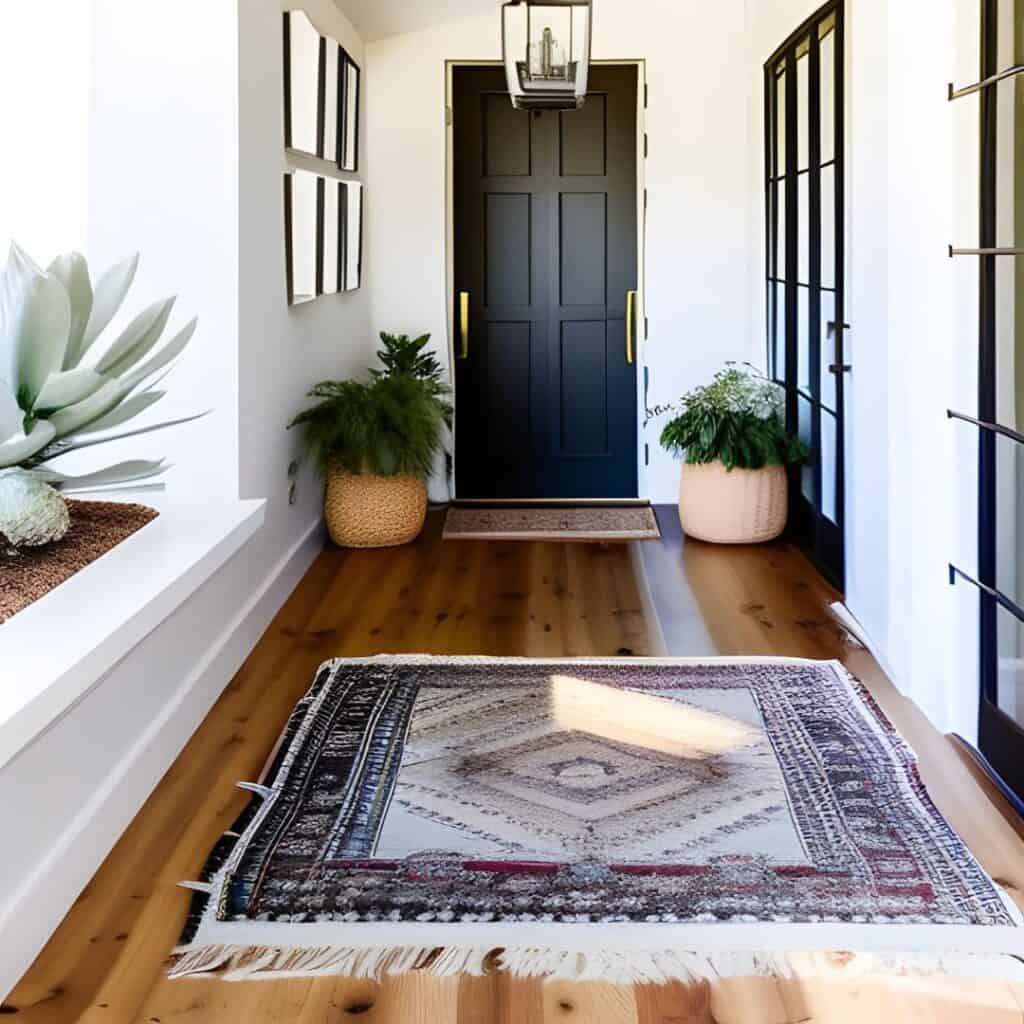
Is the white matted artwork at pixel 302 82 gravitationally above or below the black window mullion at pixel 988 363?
above

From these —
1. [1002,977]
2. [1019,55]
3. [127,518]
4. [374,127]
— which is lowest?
[1002,977]

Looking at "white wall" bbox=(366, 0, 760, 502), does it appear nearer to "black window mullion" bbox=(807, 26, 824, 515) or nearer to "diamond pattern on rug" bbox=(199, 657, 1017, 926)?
"black window mullion" bbox=(807, 26, 824, 515)

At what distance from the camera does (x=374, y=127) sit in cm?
661

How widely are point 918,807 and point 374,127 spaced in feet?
15.7

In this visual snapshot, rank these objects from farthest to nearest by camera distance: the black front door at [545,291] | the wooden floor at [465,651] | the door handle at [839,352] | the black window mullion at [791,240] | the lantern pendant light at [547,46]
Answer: the black front door at [545,291]
the black window mullion at [791,240]
the door handle at [839,352]
the lantern pendant light at [547,46]
the wooden floor at [465,651]

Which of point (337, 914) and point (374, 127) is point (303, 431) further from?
point (337, 914)

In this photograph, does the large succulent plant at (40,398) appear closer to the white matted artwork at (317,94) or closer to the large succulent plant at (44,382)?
the large succulent plant at (44,382)

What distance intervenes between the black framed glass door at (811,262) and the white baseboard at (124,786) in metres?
2.10

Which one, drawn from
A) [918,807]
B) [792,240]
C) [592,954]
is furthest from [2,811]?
[792,240]

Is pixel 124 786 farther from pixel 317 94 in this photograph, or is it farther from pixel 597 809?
pixel 317 94

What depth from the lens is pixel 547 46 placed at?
4.37 meters

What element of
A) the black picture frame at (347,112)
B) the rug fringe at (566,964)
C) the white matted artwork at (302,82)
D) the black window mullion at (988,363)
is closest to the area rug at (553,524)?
the black picture frame at (347,112)

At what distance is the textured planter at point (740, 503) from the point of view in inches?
221

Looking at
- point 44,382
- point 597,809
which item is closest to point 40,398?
point 44,382
